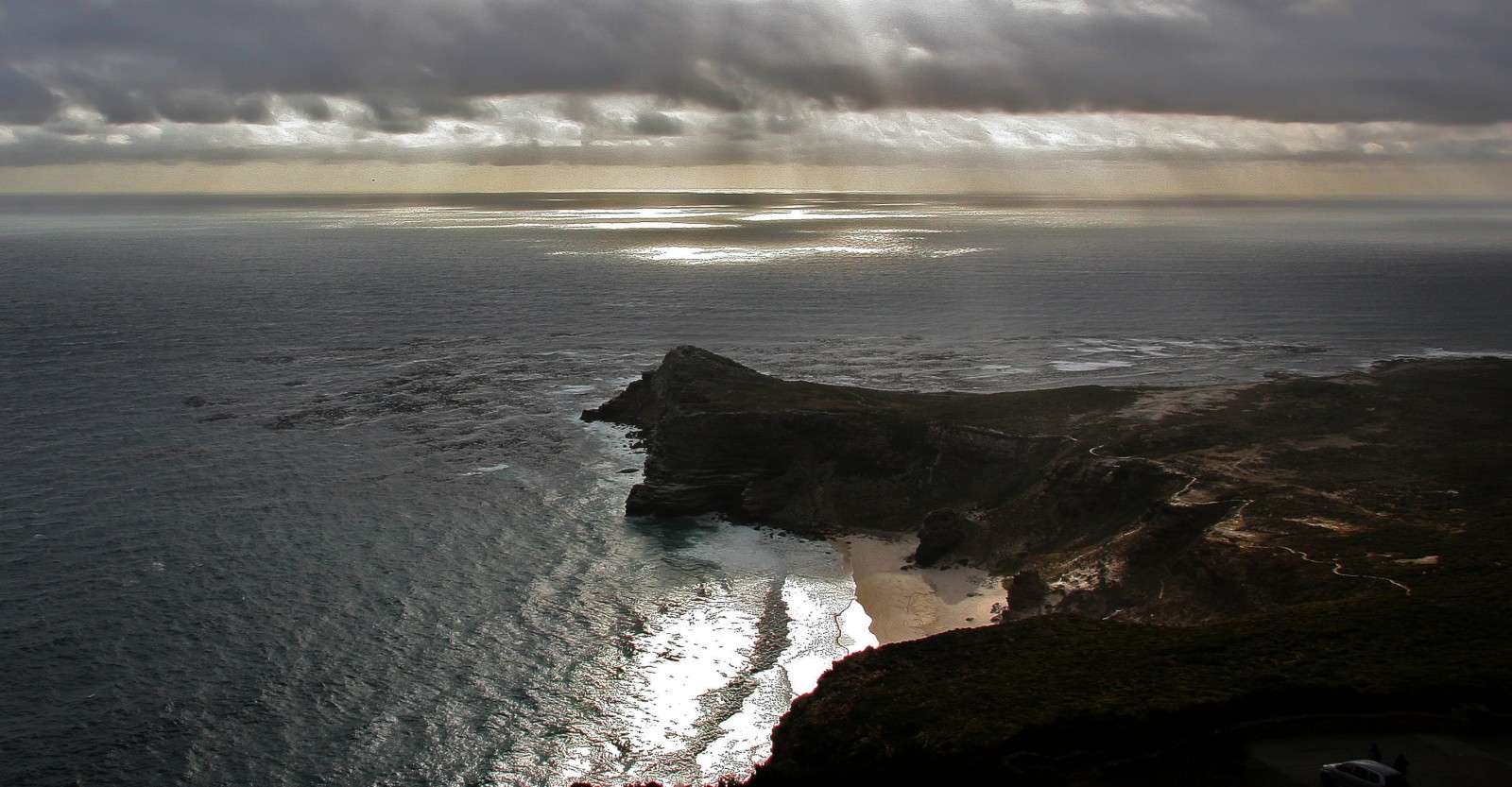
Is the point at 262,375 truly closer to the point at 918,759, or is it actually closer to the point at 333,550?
the point at 333,550

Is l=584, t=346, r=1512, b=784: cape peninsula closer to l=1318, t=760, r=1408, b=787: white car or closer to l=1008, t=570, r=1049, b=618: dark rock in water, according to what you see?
l=1008, t=570, r=1049, b=618: dark rock in water

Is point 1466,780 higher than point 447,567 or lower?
higher

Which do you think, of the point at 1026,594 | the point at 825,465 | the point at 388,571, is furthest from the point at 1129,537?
the point at 388,571

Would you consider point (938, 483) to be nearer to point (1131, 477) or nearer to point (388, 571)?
point (1131, 477)

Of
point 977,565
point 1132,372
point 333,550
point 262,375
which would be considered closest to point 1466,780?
point 977,565

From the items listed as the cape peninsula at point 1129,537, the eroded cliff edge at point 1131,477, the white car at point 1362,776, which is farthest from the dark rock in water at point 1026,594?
the white car at point 1362,776

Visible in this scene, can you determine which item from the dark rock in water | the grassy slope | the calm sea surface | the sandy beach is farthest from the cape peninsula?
the calm sea surface

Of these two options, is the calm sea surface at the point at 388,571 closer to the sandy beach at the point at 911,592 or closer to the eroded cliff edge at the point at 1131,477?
the sandy beach at the point at 911,592
